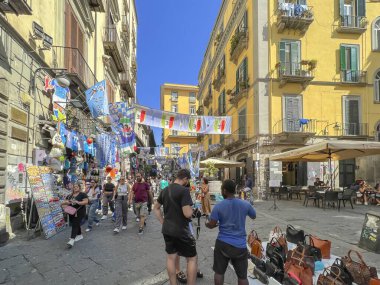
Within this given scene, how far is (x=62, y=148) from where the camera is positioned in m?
10.4

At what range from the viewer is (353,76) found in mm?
23797

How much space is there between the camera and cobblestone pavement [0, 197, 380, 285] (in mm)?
5582

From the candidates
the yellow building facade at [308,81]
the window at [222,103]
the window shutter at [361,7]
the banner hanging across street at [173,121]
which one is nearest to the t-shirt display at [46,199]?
the banner hanging across street at [173,121]

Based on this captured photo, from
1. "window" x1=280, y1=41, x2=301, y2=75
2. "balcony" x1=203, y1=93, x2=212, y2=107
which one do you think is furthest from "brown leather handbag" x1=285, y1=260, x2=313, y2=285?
"balcony" x1=203, y1=93, x2=212, y2=107

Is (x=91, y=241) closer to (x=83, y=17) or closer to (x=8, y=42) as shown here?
(x=8, y=42)

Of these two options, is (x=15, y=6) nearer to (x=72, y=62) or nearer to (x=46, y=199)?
(x=46, y=199)

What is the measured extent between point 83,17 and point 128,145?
5790 millimetres

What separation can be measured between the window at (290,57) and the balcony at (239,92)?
2.88 meters

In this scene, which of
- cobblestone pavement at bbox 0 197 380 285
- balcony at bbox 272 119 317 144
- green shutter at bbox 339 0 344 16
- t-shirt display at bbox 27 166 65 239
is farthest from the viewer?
green shutter at bbox 339 0 344 16

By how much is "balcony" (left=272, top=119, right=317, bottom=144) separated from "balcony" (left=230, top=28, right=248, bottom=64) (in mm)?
6466

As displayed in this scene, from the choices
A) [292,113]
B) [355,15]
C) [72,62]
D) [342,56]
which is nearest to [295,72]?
[292,113]

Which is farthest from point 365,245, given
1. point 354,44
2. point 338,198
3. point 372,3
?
point 372,3

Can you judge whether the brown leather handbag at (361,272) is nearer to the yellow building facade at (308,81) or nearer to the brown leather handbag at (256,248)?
the brown leather handbag at (256,248)

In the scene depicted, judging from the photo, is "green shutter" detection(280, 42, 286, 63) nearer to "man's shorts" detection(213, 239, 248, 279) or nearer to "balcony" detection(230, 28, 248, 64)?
"balcony" detection(230, 28, 248, 64)
